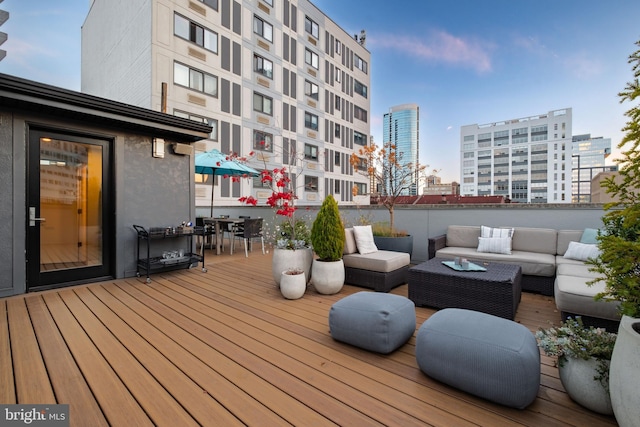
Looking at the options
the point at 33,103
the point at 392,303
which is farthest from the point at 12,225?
the point at 392,303

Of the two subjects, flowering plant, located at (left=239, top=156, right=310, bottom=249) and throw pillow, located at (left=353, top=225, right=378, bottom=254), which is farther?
throw pillow, located at (left=353, top=225, right=378, bottom=254)

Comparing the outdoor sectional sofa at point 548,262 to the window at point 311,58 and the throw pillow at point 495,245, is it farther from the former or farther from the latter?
the window at point 311,58

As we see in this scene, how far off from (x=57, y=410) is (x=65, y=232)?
3513 millimetres

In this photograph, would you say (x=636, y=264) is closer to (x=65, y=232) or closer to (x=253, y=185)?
(x=65, y=232)

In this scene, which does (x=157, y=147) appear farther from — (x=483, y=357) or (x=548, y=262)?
(x=548, y=262)

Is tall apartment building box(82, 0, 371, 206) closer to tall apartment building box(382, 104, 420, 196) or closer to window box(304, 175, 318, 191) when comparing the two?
window box(304, 175, 318, 191)

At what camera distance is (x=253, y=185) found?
48.4 ft

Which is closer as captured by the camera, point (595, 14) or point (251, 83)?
point (595, 14)

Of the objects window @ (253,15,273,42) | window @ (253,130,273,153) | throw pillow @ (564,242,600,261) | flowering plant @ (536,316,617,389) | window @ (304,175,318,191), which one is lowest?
flowering plant @ (536,316,617,389)

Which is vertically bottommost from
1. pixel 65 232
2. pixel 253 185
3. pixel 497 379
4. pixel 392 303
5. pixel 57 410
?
pixel 57 410

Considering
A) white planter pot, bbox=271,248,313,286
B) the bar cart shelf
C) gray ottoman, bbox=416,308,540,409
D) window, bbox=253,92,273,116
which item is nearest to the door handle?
the bar cart shelf

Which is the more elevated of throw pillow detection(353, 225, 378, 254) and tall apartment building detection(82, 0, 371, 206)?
tall apartment building detection(82, 0, 371, 206)

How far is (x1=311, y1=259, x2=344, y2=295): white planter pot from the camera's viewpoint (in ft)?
12.3

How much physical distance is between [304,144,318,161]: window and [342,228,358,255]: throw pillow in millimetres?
14479
